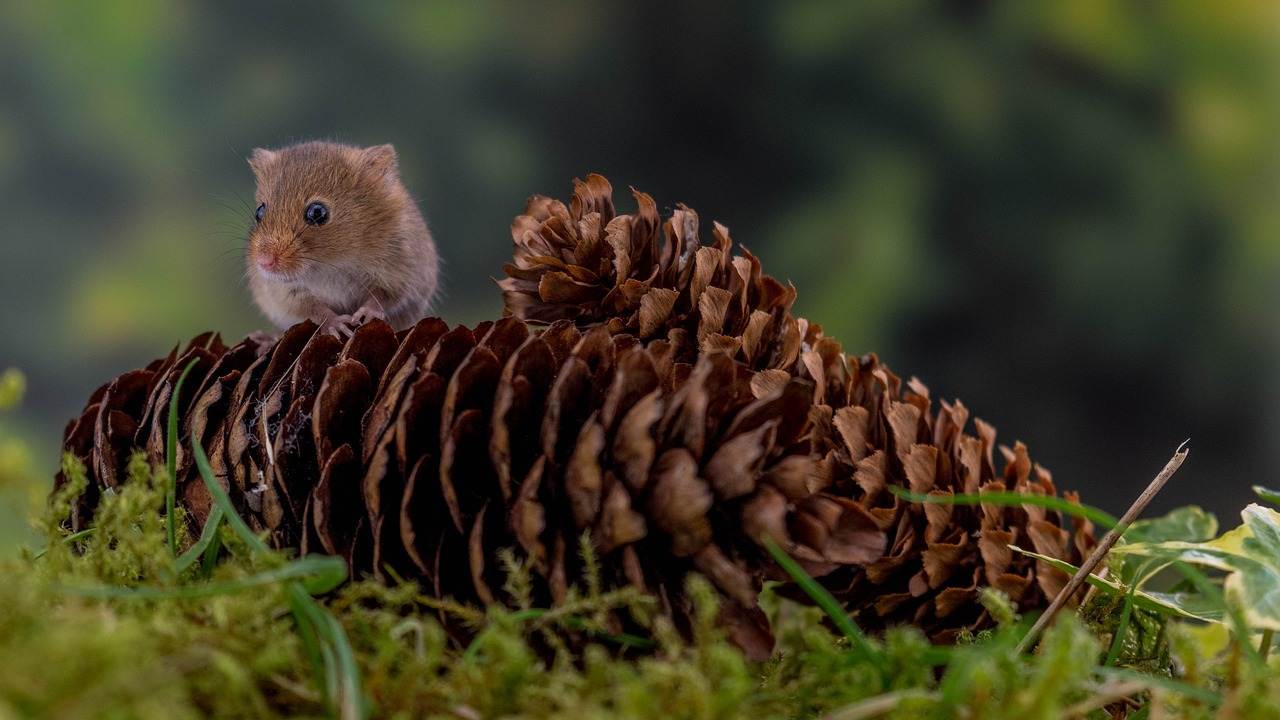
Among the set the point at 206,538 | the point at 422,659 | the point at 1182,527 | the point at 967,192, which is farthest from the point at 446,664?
the point at 967,192

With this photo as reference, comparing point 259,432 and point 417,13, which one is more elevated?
point 417,13

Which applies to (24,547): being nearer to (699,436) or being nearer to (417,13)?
(699,436)

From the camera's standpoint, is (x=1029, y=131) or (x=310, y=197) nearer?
(x=310, y=197)

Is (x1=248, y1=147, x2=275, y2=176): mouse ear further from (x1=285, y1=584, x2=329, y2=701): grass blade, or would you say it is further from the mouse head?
(x1=285, y1=584, x2=329, y2=701): grass blade

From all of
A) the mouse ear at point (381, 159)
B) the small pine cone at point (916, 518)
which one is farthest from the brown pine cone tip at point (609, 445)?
the mouse ear at point (381, 159)

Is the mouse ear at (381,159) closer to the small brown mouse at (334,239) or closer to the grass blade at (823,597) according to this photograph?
the small brown mouse at (334,239)

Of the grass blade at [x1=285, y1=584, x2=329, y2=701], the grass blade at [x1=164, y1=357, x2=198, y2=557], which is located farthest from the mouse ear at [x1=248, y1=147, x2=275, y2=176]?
the grass blade at [x1=285, y1=584, x2=329, y2=701]

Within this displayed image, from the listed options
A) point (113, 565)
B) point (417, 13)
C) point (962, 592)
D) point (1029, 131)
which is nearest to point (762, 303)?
point (962, 592)
